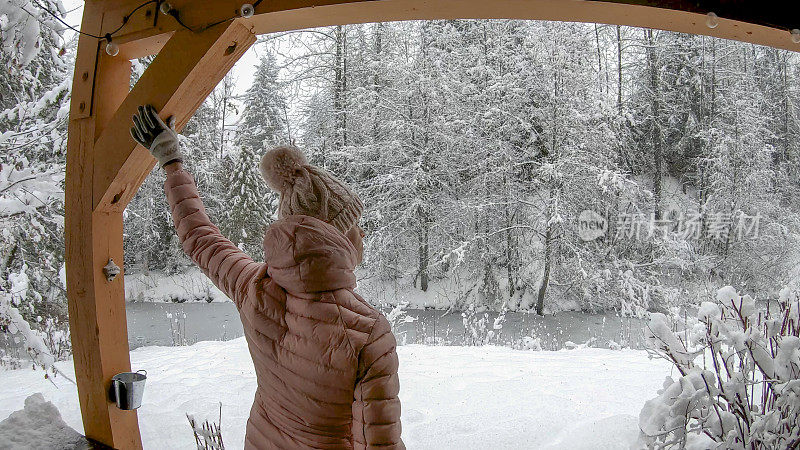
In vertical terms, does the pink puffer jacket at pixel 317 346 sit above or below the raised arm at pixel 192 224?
below

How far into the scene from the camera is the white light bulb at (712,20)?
93 cm

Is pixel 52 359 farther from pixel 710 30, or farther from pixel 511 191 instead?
pixel 511 191

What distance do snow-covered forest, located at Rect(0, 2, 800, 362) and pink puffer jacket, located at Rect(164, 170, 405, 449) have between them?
6.89 meters

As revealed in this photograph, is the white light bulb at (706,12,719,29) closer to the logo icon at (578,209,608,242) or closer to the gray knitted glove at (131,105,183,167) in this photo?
the gray knitted glove at (131,105,183,167)

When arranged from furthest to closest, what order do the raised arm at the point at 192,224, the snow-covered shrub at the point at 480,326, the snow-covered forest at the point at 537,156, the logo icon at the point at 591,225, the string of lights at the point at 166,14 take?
the logo icon at the point at 591,225 < the snow-covered forest at the point at 537,156 < the snow-covered shrub at the point at 480,326 < the string of lights at the point at 166,14 < the raised arm at the point at 192,224

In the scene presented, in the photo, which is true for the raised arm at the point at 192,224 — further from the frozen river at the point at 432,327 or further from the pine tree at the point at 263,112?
the pine tree at the point at 263,112

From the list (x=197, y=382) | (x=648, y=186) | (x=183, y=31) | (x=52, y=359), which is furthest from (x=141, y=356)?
(x=648, y=186)

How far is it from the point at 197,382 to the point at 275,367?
2.39m

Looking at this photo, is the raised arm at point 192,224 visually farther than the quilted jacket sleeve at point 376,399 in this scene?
Yes

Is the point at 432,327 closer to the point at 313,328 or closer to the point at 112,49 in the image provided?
the point at 112,49

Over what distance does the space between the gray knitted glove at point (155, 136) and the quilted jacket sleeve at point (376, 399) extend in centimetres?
80

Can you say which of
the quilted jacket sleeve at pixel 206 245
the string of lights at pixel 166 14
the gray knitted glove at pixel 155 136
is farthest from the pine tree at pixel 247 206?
the quilted jacket sleeve at pixel 206 245

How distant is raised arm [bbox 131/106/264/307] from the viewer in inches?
40.8

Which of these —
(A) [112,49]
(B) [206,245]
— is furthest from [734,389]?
(A) [112,49]
